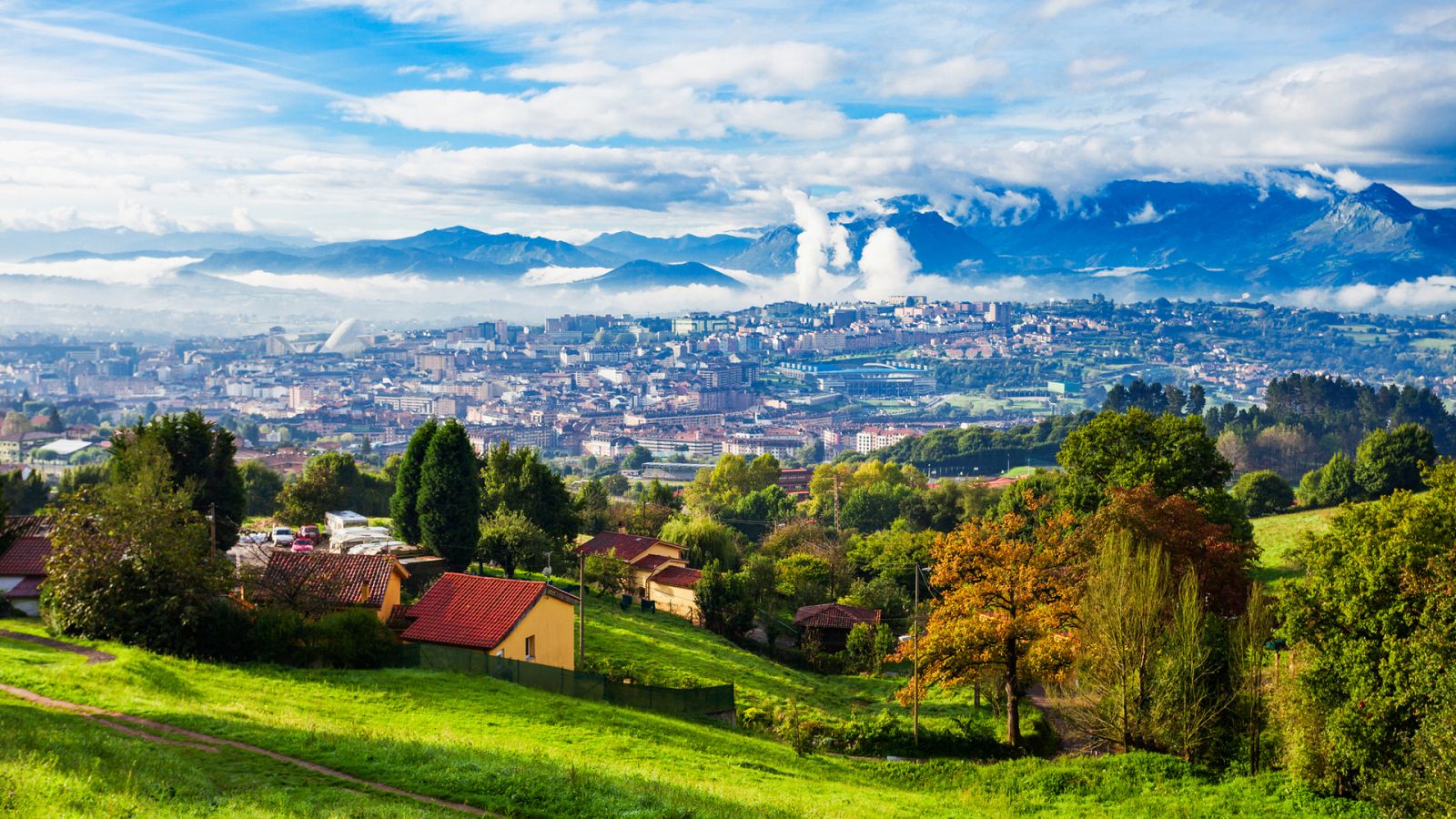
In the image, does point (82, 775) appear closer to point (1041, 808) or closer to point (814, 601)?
point (1041, 808)

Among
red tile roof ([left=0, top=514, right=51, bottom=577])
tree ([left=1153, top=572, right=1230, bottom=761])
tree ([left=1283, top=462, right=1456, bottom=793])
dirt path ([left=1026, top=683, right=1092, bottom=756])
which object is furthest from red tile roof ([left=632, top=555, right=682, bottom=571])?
tree ([left=1283, top=462, right=1456, bottom=793])

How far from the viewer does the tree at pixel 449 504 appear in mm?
29344

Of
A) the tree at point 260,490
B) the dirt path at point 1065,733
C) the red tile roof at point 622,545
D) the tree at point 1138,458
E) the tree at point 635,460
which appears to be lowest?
the tree at point 635,460

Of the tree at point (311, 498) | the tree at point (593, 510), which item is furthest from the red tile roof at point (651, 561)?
the tree at point (311, 498)

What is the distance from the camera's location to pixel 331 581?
762 inches

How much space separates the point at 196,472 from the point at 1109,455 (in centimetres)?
2250

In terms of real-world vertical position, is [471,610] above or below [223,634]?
below

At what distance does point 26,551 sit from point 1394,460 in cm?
4594

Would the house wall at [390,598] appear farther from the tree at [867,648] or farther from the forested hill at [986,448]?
the forested hill at [986,448]

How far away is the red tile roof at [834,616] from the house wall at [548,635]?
9.81 metres

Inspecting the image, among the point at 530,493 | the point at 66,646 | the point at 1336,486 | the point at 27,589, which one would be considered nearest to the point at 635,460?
the point at 1336,486

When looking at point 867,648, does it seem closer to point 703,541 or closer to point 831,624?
point 831,624

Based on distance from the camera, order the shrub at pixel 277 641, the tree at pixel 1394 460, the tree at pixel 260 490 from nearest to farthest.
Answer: the shrub at pixel 277 641 → the tree at pixel 1394 460 → the tree at pixel 260 490

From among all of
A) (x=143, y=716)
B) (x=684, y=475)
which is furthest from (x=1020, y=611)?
(x=684, y=475)
